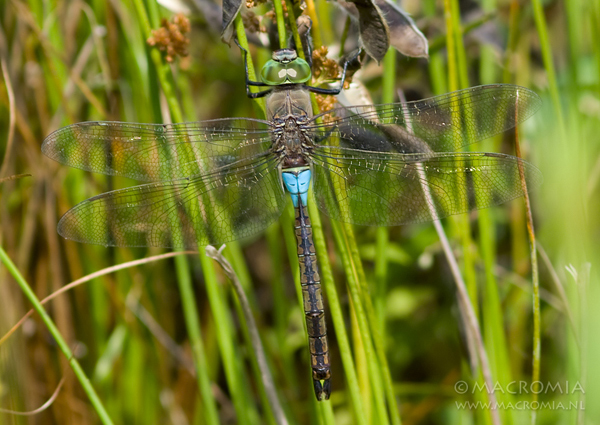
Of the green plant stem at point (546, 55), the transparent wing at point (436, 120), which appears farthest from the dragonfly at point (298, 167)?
the green plant stem at point (546, 55)

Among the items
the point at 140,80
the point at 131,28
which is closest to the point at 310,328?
the point at 140,80

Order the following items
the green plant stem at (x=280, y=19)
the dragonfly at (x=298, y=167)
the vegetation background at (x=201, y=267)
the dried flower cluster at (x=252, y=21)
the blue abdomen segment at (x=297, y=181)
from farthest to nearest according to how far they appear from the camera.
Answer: the vegetation background at (x=201, y=267), the blue abdomen segment at (x=297, y=181), the dragonfly at (x=298, y=167), the dried flower cluster at (x=252, y=21), the green plant stem at (x=280, y=19)

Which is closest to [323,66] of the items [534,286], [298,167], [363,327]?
[298,167]

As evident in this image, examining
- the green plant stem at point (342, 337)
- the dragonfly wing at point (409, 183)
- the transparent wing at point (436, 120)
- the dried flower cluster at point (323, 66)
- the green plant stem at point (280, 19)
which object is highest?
the green plant stem at point (280, 19)

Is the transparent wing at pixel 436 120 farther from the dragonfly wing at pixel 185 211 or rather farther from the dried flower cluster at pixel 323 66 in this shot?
the dragonfly wing at pixel 185 211

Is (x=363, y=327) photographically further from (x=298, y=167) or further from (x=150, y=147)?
(x=150, y=147)

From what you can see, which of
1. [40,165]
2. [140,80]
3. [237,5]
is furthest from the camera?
[40,165]

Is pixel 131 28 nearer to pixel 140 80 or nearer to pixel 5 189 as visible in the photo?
pixel 140 80
